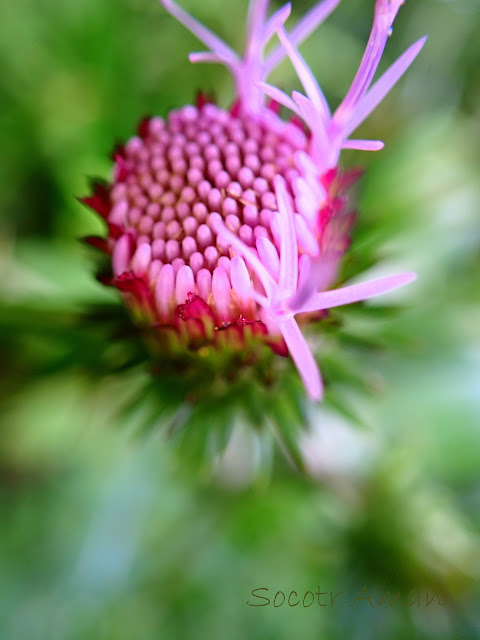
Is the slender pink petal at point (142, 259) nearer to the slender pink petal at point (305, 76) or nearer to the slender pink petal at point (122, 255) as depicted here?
Answer: the slender pink petal at point (122, 255)

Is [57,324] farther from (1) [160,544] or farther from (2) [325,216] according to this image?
(1) [160,544]

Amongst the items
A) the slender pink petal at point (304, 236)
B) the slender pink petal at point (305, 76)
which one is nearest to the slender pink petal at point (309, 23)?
the slender pink petal at point (305, 76)

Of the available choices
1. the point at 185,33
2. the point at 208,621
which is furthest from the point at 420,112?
the point at 208,621

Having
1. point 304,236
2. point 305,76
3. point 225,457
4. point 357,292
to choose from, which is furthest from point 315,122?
point 225,457

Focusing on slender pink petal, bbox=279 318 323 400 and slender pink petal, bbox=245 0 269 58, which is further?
slender pink petal, bbox=245 0 269 58

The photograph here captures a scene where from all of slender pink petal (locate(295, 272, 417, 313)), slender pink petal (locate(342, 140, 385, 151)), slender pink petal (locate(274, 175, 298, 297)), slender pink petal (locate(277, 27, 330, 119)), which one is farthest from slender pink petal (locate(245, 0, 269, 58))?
slender pink petal (locate(295, 272, 417, 313))

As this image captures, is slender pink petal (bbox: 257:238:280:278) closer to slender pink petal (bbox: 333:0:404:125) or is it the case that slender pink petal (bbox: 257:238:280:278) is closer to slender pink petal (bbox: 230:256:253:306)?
slender pink petal (bbox: 230:256:253:306)
